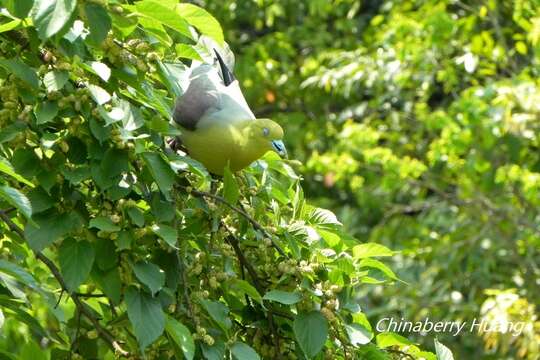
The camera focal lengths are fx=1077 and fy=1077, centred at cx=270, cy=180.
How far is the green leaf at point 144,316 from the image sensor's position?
4.83 feet

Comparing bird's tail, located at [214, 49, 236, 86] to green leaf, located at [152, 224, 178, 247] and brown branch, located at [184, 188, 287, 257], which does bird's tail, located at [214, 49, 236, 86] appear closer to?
brown branch, located at [184, 188, 287, 257]

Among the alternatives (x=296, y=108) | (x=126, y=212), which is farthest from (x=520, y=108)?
(x=126, y=212)

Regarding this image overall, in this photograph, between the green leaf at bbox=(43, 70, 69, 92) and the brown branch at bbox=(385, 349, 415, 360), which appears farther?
the brown branch at bbox=(385, 349, 415, 360)

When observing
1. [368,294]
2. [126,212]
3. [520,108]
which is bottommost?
[368,294]

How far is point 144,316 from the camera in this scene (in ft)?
4.91

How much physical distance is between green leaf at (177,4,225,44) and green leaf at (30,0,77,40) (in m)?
0.29

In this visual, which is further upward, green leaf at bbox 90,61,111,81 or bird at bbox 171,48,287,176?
green leaf at bbox 90,61,111,81

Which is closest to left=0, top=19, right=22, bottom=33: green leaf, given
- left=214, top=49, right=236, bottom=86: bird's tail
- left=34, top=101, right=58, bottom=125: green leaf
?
left=34, top=101, right=58, bottom=125: green leaf

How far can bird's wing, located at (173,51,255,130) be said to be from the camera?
179cm

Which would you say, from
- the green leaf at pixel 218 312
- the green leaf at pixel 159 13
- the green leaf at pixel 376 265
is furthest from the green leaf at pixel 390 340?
the green leaf at pixel 159 13

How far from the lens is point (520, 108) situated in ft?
14.4

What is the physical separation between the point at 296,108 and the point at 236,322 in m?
4.73

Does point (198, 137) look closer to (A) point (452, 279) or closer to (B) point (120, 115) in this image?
(B) point (120, 115)

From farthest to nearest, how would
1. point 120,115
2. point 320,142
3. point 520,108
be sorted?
point 320,142 < point 520,108 < point 120,115
